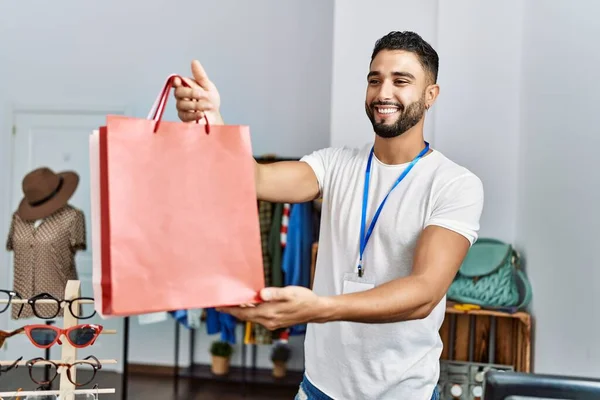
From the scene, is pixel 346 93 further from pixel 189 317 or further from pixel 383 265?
pixel 383 265

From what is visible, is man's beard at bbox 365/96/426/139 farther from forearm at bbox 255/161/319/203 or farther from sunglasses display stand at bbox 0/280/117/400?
sunglasses display stand at bbox 0/280/117/400

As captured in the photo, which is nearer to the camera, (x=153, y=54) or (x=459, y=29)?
(x=459, y=29)

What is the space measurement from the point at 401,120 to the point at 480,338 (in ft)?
7.17

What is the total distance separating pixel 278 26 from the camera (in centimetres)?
525

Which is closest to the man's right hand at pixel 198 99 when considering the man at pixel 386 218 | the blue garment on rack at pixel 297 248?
the man at pixel 386 218

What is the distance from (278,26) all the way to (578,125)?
3260 millimetres

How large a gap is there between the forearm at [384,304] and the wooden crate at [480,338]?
7.19ft

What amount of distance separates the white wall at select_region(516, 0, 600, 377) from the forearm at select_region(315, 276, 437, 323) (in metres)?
1.32

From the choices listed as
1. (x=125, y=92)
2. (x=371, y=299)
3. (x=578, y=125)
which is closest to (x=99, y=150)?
(x=371, y=299)

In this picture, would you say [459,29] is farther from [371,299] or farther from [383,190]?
[371,299]

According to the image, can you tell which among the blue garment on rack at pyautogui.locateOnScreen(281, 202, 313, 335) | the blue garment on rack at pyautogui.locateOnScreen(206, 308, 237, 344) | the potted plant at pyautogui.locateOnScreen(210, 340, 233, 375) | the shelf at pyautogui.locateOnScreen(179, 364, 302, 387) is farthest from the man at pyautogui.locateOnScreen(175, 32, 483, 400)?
the potted plant at pyautogui.locateOnScreen(210, 340, 233, 375)

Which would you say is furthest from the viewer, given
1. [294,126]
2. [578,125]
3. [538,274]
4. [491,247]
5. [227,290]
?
[294,126]

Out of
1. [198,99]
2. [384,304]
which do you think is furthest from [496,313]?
[198,99]

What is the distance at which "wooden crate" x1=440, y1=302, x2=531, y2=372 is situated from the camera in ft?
10.7
